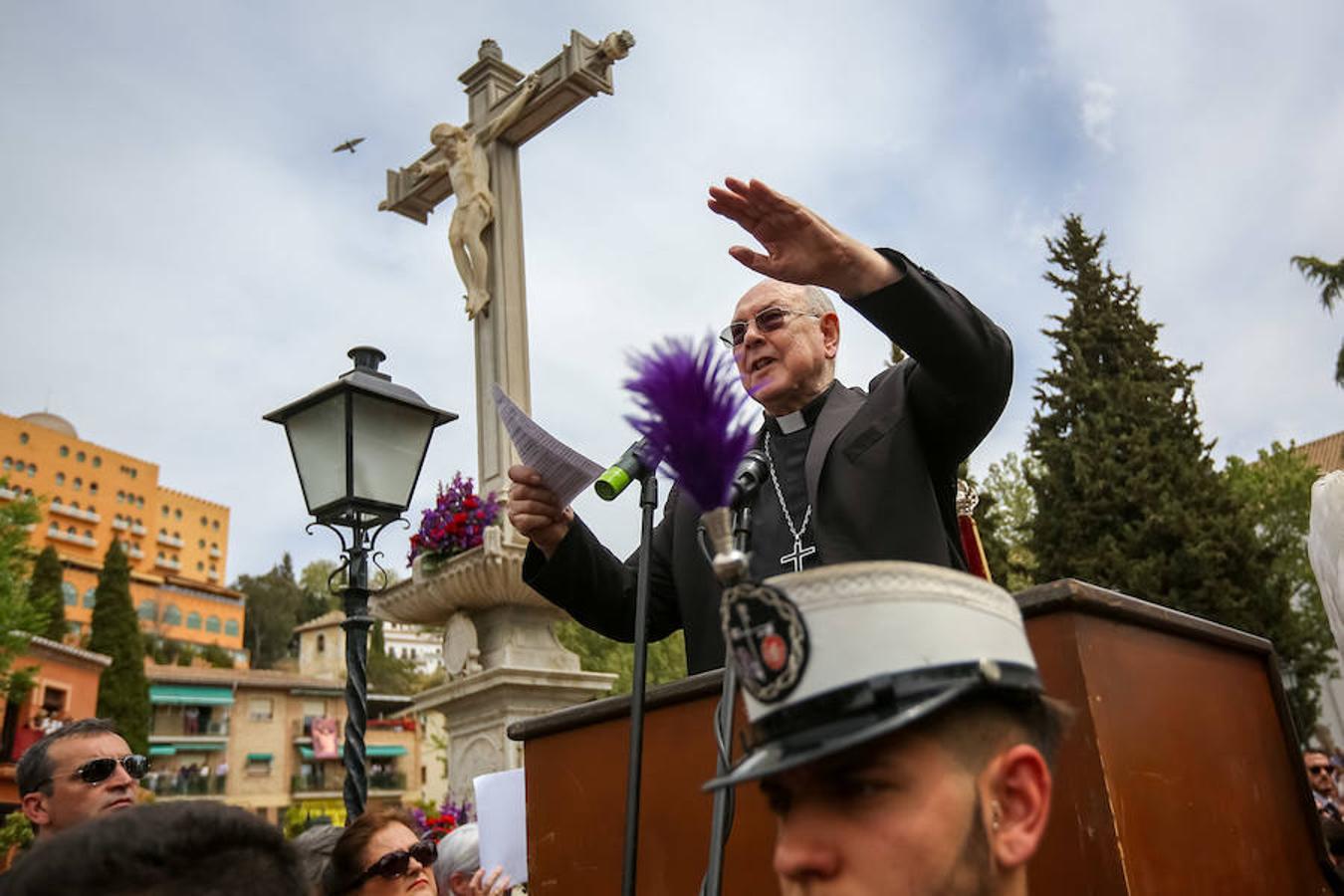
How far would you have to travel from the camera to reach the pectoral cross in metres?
2.68

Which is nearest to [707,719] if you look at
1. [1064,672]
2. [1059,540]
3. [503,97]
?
[1064,672]

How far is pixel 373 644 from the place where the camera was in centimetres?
6875

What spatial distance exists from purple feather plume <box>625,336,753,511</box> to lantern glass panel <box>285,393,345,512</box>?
4.36 metres

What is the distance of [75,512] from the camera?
76.0 m

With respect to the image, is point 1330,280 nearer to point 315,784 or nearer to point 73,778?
point 73,778

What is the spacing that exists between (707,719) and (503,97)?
28.9 ft

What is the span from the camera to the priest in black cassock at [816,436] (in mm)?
2168

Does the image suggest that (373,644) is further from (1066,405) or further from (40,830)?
(40,830)

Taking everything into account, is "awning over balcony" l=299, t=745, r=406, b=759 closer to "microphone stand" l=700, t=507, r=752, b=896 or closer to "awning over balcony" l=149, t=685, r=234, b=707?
"awning over balcony" l=149, t=685, r=234, b=707

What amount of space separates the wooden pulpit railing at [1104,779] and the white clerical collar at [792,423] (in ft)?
3.26

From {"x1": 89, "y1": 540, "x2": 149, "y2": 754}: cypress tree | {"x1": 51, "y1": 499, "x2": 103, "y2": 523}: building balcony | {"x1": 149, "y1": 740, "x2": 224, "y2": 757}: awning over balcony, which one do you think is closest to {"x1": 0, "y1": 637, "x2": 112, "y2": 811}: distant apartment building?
{"x1": 89, "y1": 540, "x2": 149, "y2": 754}: cypress tree

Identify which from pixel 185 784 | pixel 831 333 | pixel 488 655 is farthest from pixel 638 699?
pixel 185 784

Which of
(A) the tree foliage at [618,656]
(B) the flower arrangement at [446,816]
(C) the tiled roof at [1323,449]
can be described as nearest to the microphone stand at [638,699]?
(B) the flower arrangement at [446,816]

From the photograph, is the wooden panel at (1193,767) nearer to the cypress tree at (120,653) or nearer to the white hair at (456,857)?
the white hair at (456,857)
